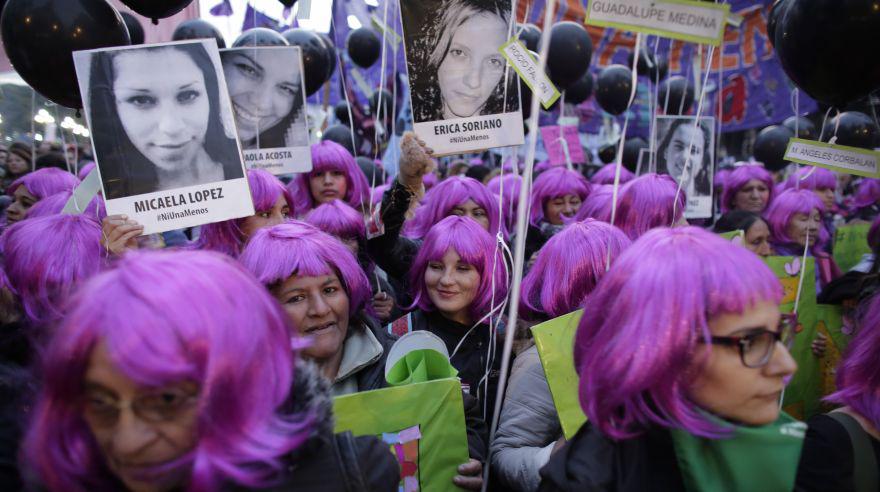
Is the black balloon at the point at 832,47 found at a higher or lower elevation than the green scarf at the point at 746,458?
higher

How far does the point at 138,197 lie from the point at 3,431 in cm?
100

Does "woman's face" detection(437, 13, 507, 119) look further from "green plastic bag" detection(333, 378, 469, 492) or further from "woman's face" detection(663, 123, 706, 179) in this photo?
"woman's face" detection(663, 123, 706, 179)

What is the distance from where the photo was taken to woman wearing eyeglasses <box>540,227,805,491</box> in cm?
117

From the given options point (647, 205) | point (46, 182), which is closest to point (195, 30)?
point (46, 182)

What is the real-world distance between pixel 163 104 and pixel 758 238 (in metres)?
3.85

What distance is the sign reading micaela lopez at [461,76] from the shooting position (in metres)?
2.37

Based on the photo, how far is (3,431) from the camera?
138 cm

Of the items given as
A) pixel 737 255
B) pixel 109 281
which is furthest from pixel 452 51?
pixel 109 281

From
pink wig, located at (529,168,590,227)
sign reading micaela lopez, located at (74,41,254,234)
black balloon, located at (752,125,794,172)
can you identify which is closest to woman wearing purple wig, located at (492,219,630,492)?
sign reading micaela lopez, located at (74,41,254,234)

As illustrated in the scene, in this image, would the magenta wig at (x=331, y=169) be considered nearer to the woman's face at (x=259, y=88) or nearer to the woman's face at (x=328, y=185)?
the woman's face at (x=328, y=185)

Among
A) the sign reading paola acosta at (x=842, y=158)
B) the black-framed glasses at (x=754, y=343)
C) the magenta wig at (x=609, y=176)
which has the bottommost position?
the magenta wig at (x=609, y=176)

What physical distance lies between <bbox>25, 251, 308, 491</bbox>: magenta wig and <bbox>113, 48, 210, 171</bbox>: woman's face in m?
1.22

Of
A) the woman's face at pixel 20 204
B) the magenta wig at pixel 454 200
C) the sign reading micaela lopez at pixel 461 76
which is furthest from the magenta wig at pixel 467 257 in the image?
the woman's face at pixel 20 204

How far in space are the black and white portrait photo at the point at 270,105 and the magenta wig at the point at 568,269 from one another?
1.89m
